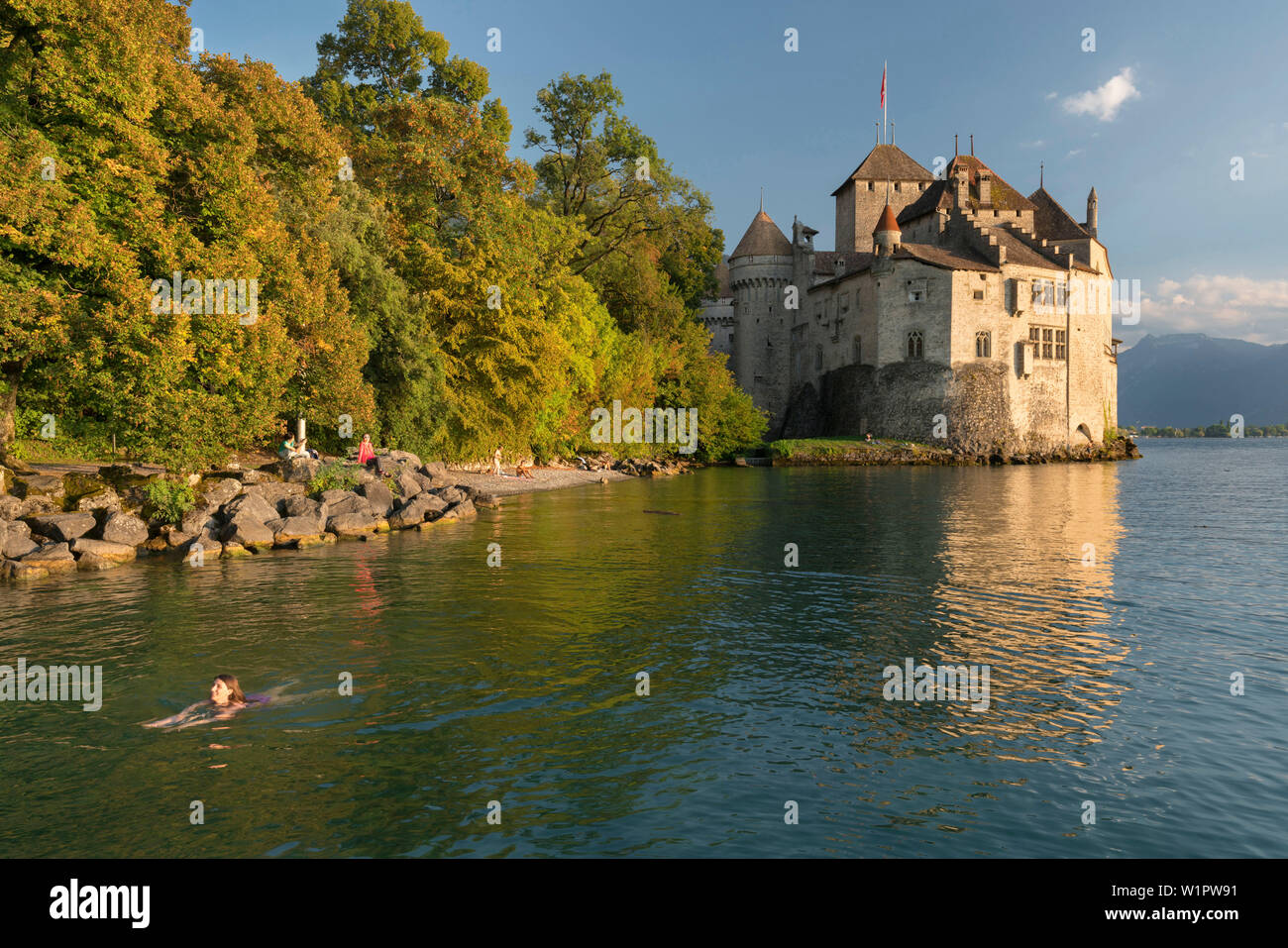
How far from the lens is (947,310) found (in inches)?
3036

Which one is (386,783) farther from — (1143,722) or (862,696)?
(1143,722)

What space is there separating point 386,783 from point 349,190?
4130 centimetres

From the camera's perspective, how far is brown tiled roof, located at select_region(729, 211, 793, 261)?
→ 94.9 m

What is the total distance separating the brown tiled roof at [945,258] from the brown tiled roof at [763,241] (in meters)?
18.5

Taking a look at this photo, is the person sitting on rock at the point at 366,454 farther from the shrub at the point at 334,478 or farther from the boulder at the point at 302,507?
the boulder at the point at 302,507

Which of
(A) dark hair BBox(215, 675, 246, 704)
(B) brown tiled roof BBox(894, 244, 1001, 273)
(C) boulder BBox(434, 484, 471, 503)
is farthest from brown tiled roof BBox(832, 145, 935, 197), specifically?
(A) dark hair BBox(215, 675, 246, 704)

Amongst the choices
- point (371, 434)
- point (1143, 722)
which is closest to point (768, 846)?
point (1143, 722)

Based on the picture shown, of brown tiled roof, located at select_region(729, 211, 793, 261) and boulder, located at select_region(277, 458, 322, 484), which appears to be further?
brown tiled roof, located at select_region(729, 211, 793, 261)

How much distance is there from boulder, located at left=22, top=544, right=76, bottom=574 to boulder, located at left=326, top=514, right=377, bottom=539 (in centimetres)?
826

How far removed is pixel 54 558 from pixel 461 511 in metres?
15.3

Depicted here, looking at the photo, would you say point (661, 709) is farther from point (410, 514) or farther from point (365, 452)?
point (365, 452)

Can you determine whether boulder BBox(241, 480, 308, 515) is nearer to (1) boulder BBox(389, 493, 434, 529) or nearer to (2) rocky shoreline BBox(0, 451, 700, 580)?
(2) rocky shoreline BBox(0, 451, 700, 580)

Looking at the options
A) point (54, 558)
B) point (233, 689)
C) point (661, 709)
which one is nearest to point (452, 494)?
point (54, 558)

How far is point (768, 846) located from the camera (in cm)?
814
